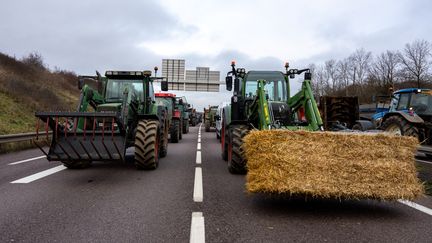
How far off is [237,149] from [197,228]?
3452mm

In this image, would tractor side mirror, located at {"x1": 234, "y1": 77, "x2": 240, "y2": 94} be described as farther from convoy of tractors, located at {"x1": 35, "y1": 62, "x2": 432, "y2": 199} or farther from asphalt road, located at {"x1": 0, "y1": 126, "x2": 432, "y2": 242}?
asphalt road, located at {"x1": 0, "y1": 126, "x2": 432, "y2": 242}

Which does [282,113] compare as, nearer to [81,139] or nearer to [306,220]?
[306,220]

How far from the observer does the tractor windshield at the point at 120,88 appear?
10.2 m

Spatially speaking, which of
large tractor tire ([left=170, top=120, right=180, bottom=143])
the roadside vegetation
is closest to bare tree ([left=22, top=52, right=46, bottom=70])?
the roadside vegetation

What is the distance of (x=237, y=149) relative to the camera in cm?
767

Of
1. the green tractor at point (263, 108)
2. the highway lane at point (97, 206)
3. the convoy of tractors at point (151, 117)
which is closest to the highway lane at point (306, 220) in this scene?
the highway lane at point (97, 206)

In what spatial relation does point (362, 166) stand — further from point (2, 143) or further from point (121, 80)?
point (2, 143)

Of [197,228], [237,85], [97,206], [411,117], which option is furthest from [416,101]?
[97,206]

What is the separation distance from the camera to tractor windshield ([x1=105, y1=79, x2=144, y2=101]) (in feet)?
33.6

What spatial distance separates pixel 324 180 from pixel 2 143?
11282 mm

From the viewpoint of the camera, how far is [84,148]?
7.30 meters

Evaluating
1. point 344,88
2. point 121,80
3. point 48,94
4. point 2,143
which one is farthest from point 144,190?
point 344,88

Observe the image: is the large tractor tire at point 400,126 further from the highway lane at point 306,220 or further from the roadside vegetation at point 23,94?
the roadside vegetation at point 23,94

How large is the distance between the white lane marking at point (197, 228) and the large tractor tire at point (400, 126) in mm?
9198
